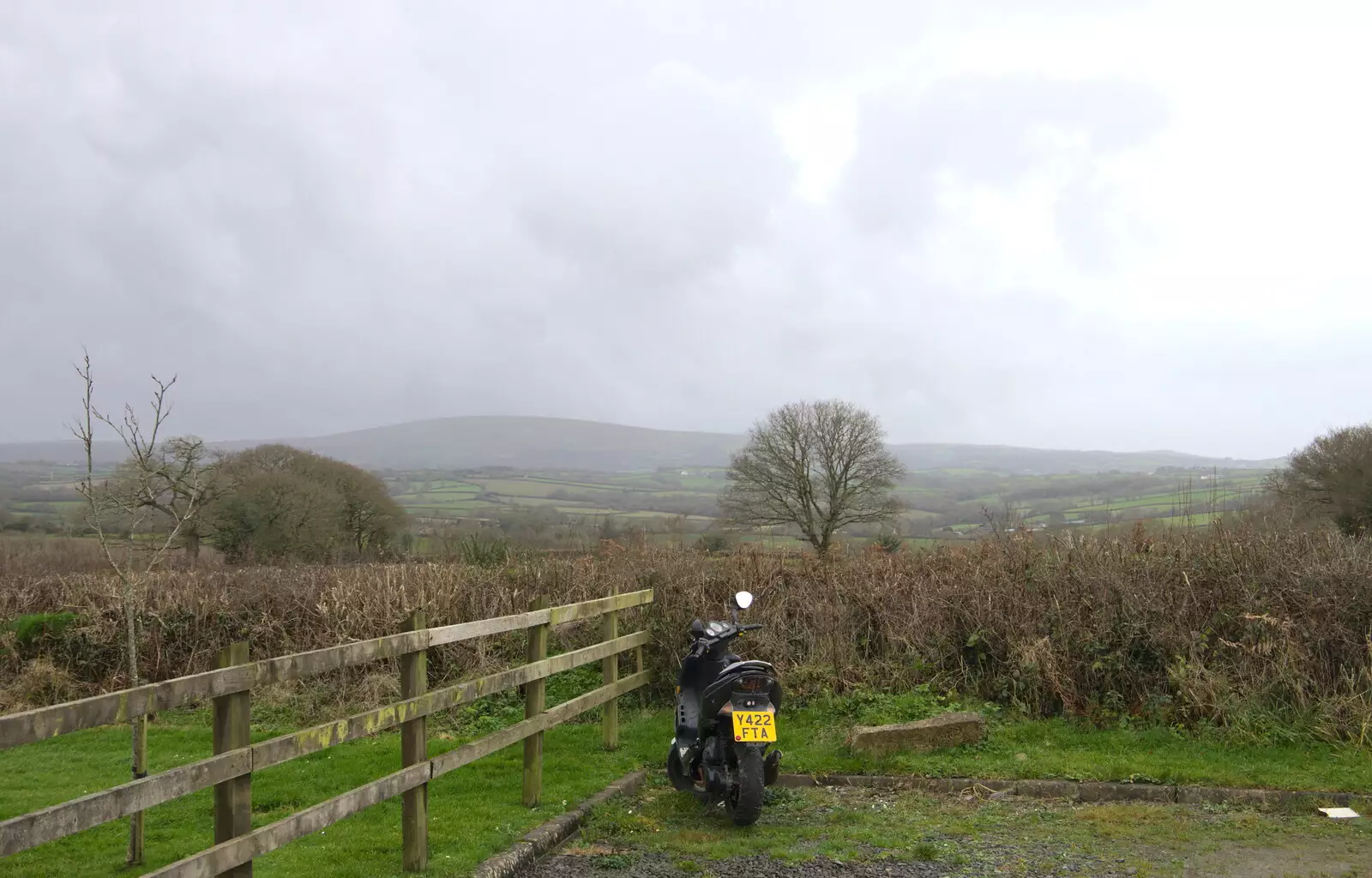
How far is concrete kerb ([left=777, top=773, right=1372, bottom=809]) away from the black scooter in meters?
1.10

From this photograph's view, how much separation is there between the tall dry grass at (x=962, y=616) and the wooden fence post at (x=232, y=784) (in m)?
6.84

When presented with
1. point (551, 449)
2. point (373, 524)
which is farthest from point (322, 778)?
point (551, 449)

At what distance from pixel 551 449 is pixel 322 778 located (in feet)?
493

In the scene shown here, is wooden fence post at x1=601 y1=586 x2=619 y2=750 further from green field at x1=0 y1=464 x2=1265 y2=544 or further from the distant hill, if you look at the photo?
the distant hill

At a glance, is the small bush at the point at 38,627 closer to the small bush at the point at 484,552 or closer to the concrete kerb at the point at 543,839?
the small bush at the point at 484,552

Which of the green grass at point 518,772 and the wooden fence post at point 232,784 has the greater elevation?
the wooden fence post at point 232,784

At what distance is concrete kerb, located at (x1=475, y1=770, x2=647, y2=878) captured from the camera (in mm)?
5664

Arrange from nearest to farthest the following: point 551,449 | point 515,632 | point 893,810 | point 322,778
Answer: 1. point 893,810
2. point 322,778
3. point 515,632
4. point 551,449

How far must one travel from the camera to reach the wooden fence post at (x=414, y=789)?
18.1 feet

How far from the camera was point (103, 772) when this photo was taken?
8.88 m

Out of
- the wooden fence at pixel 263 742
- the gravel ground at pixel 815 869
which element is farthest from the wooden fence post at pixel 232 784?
the gravel ground at pixel 815 869

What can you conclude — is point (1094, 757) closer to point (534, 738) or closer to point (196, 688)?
point (534, 738)

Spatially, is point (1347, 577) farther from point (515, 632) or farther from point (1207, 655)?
point (515, 632)

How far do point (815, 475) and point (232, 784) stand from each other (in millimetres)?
39984
